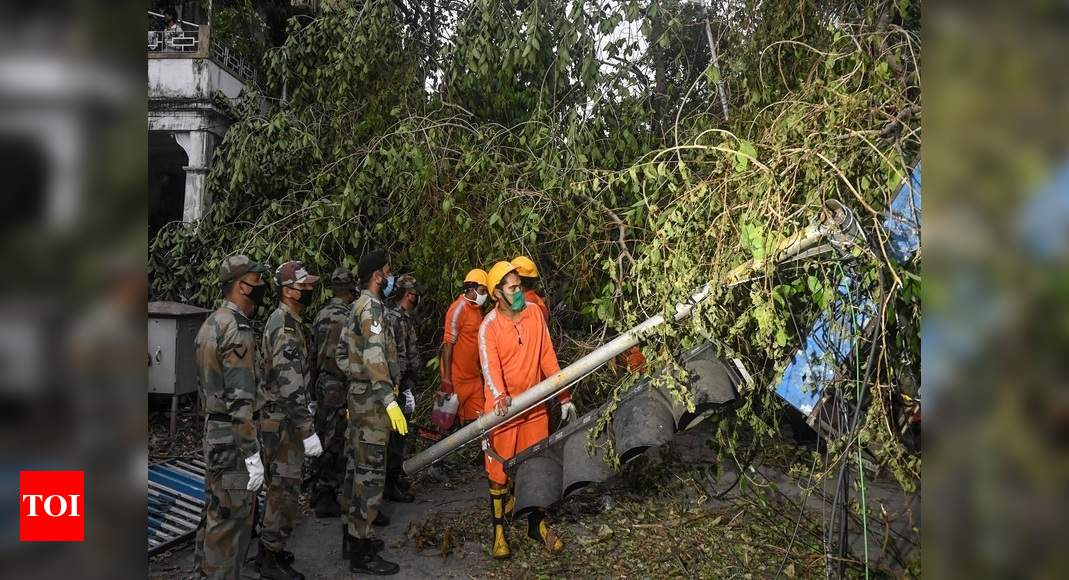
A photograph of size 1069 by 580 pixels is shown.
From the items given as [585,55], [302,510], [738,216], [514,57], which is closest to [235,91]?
[514,57]

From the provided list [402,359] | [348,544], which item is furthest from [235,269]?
[402,359]

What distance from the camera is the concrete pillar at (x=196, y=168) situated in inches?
338

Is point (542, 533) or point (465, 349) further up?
point (465, 349)

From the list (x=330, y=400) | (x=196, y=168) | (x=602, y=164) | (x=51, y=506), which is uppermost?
(x=196, y=168)

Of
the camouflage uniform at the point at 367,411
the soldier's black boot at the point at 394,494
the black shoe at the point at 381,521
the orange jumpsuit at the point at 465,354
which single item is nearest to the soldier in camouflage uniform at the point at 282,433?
the camouflage uniform at the point at 367,411

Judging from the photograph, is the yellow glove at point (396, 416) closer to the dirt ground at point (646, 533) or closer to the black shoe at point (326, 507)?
the dirt ground at point (646, 533)

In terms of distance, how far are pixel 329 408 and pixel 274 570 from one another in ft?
5.23

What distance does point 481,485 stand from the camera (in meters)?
6.16

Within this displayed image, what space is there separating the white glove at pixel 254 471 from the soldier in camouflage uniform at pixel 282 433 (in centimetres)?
50

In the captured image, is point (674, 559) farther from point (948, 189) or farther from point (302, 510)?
point (948, 189)

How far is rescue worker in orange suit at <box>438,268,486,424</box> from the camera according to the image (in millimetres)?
5855

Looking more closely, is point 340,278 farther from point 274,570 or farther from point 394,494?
point 274,570

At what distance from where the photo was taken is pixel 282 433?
4293mm

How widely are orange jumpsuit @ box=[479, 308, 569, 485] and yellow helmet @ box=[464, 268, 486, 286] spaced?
116 cm
